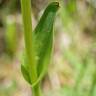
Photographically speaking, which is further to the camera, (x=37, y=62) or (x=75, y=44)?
(x=75, y=44)

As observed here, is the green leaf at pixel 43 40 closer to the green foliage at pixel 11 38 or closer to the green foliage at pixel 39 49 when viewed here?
the green foliage at pixel 39 49

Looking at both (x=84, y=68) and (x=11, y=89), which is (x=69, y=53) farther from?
(x=11, y=89)

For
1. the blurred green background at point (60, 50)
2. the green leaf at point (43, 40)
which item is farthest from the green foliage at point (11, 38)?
the green leaf at point (43, 40)

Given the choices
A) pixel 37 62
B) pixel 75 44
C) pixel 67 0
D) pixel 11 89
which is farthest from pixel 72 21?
pixel 37 62

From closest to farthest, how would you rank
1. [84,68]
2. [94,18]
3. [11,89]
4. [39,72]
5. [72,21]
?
[39,72] → [84,68] → [11,89] → [72,21] → [94,18]

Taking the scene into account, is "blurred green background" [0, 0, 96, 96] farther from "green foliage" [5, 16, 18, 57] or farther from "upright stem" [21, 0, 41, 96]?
"upright stem" [21, 0, 41, 96]

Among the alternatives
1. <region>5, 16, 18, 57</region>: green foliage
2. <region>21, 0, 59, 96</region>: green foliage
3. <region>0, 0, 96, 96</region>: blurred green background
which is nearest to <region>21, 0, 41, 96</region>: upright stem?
<region>21, 0, 59, 96</region>: green foliage

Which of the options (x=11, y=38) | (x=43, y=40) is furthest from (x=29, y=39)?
(x=11, y=38)

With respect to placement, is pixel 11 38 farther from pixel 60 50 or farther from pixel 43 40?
pixel 43 40
